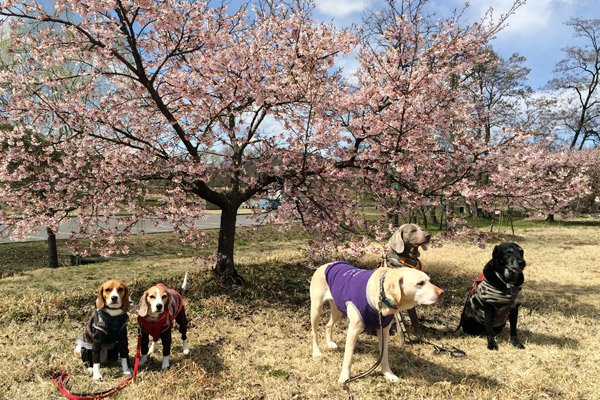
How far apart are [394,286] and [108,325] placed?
2.83 meters

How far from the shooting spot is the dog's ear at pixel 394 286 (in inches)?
118

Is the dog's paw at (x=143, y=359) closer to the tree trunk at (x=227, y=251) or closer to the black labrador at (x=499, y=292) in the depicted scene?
the tree trunk at (x=227, y=251)

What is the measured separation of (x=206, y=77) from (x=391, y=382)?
553cm

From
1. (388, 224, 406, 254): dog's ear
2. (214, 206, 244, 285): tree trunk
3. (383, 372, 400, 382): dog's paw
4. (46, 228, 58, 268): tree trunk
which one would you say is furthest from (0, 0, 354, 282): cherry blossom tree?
(46, 228, 58, 268): tree trunk

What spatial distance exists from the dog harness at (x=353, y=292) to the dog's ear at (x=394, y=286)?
256 mm

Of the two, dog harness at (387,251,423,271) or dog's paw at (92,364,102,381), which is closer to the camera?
dog's paw at (92,364,102,381)

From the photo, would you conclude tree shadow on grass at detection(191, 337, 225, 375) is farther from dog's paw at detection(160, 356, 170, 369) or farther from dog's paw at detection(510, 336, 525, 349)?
dog's paw at detection(510, 336, 525, 349)

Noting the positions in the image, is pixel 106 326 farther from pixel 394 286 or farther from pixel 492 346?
pixel 492 346

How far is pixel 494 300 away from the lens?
168 inches

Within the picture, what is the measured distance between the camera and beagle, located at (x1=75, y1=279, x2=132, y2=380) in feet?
11.4

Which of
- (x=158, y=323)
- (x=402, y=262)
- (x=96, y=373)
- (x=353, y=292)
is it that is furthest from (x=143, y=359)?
(x=402, y=262)

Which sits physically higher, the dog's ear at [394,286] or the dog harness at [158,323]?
the dog's ear at [394,286]

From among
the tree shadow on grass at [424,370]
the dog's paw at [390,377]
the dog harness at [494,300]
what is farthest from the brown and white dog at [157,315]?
the dog harness at [494,300]

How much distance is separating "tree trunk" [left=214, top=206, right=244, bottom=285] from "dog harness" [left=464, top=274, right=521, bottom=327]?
4.23 meters
